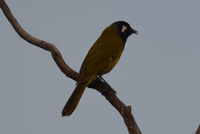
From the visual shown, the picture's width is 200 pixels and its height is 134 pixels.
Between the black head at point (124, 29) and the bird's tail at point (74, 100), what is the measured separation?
1.81 metres

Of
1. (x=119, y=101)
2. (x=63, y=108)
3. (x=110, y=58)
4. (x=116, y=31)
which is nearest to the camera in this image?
(x=119, y=101)

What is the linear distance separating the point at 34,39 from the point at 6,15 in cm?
53

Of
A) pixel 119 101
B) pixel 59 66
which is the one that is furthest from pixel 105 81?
pixel 119 101

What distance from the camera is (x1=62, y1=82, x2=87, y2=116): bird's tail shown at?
7461 millimetres

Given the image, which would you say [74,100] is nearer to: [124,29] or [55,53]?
[55,53]

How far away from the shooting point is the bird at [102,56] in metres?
7.86

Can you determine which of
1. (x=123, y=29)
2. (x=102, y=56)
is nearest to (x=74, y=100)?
(x=102, y=56)

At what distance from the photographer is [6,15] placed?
777 cm

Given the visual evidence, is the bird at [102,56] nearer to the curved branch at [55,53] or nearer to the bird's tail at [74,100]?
the bird's tail at [74,100]

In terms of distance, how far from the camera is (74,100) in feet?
25.3

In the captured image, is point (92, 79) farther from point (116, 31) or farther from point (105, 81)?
point (116, 31)

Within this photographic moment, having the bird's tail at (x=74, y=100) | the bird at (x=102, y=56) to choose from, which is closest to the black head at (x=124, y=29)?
the bird at (x=102, y=56)

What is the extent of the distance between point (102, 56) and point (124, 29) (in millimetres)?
1088

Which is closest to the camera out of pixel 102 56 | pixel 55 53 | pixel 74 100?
pixel 55 53
